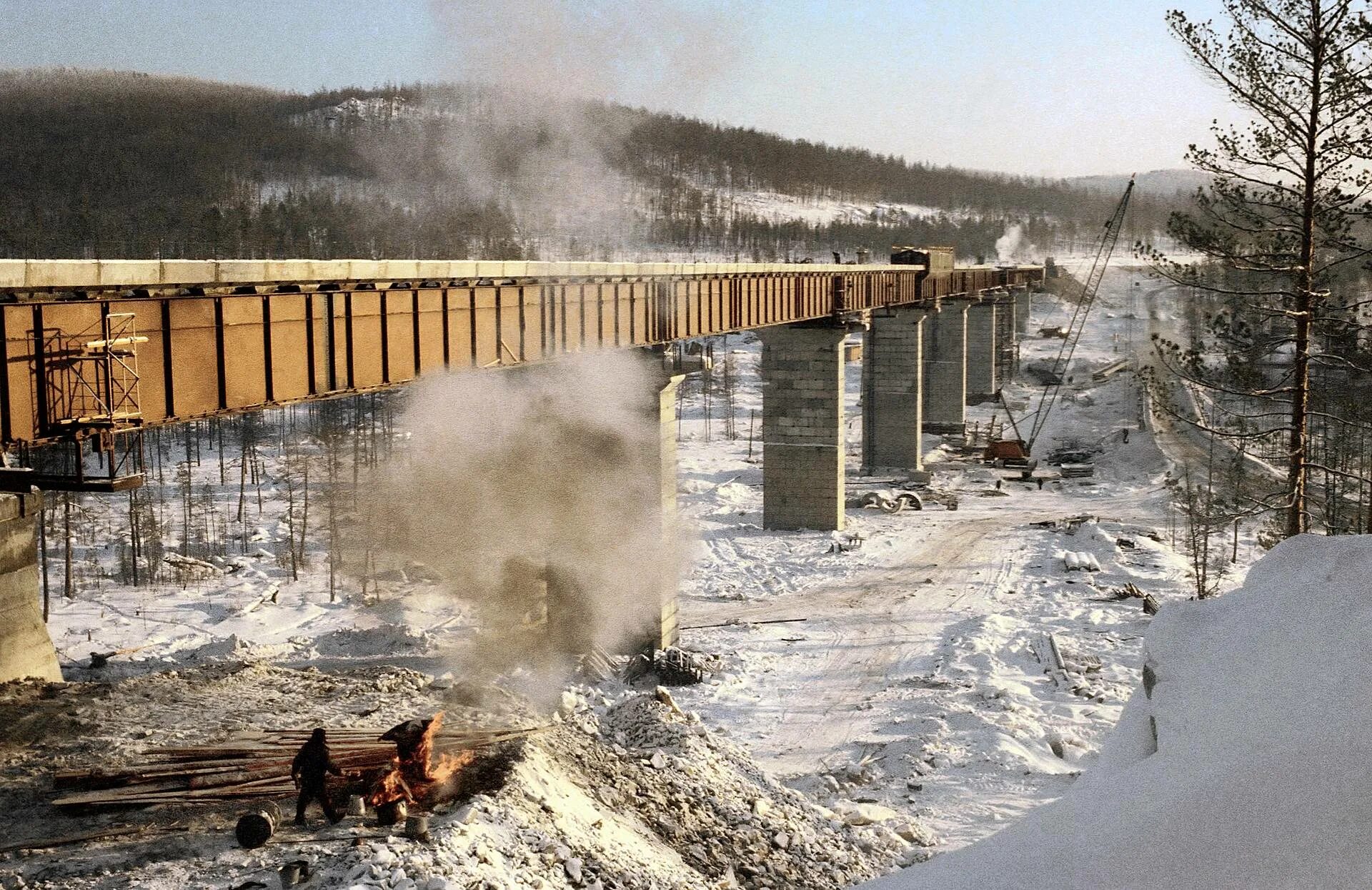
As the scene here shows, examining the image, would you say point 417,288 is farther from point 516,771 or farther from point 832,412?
point 832,412

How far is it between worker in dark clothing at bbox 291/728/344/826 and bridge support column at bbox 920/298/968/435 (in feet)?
194

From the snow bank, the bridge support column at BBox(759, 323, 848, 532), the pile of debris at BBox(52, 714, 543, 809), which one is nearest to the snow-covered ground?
the pile of debris at BBox(52, 714, 543, 809)

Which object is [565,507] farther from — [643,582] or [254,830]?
[254,830]

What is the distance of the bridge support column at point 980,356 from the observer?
8262 centimetres

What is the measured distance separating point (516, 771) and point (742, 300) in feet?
55.9

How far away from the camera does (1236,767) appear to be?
8.74 m

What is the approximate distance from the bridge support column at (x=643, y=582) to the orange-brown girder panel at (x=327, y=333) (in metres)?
2.32

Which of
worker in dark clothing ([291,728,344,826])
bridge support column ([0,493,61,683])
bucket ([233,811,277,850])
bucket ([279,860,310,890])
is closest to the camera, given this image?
bucket ([279,860,310,890])

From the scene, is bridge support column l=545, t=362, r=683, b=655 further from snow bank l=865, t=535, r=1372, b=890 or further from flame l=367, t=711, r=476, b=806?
snow bank l=865, t=535, r=1372, b=890

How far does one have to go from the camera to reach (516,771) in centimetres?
1381

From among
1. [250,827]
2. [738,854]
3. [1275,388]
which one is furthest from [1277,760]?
[1275,388]

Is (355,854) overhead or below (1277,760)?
below

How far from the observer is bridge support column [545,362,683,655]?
24.9 metres

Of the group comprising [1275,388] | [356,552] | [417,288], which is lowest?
[356,552]
